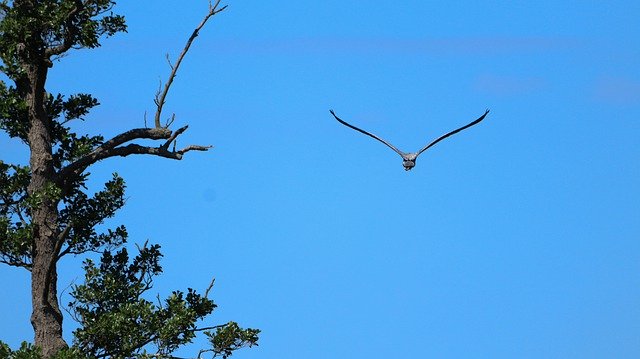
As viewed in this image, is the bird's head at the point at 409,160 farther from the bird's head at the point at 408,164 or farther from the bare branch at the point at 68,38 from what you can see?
the bare branch at the point at 68,38

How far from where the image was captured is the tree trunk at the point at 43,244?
26688 millimetres

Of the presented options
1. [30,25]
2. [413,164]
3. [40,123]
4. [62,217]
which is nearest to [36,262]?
[62,217]

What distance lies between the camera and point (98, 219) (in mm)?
28234

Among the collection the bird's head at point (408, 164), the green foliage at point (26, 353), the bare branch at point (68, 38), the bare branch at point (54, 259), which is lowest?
the green foliage at point (26, 353)

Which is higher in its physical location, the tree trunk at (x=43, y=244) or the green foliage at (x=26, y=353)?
the tree trunk at (x=43, y=244)

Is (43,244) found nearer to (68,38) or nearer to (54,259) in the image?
(54,259)

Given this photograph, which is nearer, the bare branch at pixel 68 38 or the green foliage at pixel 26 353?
the green foliage at pixel 26 353

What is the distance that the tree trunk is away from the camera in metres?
26.7

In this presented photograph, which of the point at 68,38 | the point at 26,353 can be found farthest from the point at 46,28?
the point at 26,353

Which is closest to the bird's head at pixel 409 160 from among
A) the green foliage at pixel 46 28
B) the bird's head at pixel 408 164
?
the bird's head at pixel 408 164

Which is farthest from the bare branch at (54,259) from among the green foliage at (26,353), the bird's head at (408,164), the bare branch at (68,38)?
the bird's head at (408,164)

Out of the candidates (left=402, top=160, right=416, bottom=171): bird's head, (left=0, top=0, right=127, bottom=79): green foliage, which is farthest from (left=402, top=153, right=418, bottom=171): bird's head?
(left=0, top=0, right=127, bottom=79): green foliage

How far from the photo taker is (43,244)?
26875mm

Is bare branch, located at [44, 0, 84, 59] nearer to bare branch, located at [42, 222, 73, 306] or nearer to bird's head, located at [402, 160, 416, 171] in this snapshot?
bare branch, located at [42, 222, 73, 306]
